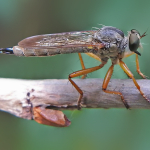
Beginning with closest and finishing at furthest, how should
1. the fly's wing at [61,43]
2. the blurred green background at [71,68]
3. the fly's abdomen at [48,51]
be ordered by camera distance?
the blurred green background at [71,68]
the fly's wing at [61,43]
the fly's abdomen at [48,51]

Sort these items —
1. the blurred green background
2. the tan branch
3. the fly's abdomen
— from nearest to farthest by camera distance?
1. the tan branch
2. the blurred green background
3. the fly's abdomen

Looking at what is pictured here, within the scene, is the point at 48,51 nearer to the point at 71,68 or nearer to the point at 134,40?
the point at 71,68

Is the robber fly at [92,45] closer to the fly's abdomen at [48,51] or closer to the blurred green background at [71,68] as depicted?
the fly's abdomen at [48,51]

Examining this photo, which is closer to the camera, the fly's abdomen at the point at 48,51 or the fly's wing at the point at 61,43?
the fly's wing at the point at 61,43

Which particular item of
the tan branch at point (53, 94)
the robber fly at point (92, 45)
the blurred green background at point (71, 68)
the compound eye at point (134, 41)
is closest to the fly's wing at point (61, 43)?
the robber fly at point (92, 45)

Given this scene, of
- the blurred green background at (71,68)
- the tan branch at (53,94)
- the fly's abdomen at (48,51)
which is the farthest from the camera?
the fly's abdomen at (48,51)

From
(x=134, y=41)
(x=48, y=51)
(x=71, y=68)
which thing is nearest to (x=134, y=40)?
(x=134, y=41)

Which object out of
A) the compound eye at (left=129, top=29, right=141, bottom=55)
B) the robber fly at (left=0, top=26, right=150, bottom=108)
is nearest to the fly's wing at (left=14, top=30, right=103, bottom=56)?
the robber fly at (left=0, top=26, right=150, bottom=108)

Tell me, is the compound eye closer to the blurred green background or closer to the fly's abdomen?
the blurred green background
